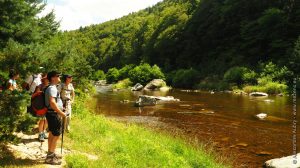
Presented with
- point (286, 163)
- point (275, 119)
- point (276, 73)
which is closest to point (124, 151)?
point (286, 163)

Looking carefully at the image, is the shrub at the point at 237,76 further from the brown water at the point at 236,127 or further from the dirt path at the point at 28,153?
the dirt path at the point at 28,153

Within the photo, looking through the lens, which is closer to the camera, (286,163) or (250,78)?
(286,163)

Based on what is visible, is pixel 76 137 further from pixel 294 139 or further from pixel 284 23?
pixel 284 23

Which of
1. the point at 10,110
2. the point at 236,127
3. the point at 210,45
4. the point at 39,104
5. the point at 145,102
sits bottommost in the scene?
the point at 236,127

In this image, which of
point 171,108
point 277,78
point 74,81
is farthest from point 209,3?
point 74,81

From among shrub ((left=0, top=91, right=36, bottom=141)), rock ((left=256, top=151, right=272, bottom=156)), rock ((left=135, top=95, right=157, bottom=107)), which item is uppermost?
shrub ((left=0, top=91, right=36, bottom=141))

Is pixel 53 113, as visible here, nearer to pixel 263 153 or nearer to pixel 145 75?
pixel 263 153

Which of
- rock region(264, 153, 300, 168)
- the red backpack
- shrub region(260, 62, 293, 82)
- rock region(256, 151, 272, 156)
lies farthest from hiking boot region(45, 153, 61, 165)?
shrub region(260, 62, 293, 82)

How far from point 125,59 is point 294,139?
446ft

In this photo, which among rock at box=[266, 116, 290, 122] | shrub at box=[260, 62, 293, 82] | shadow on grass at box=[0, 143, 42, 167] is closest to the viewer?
shadow on grass at box=[0, 143, 42, 167]

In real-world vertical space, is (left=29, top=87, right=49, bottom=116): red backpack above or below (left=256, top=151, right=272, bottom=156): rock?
above

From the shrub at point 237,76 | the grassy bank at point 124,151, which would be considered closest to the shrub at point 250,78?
the shrub at point 237,76

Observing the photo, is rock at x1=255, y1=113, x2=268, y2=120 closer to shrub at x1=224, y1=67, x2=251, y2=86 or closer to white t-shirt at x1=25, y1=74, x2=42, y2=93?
white t-shirt at x1=25, y1=74, x2=42, y2=93

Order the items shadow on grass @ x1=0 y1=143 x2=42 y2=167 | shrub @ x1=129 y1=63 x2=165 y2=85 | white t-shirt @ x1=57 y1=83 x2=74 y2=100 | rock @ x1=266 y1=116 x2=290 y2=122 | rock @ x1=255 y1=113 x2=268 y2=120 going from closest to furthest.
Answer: shadow on grass @ x1=0 y1=143 x2=42 y2=167 → white t-shirt @ x1=57 y1=83 x2=74 y2=100 → rock @ x1=266 y1=116 x2=290 y2=122 → rock @ x1=255 y1=113 x2=268 y2=120 → shrub @ x1=129 y1=63 x2=165 y2=85
